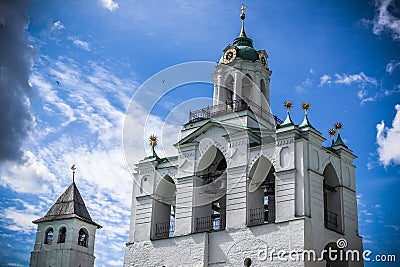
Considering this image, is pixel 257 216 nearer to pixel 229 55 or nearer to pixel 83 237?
pixel 229 55

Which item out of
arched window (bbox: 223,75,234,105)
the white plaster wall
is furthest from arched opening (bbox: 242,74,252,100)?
the white plaster wall

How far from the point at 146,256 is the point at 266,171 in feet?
27.0

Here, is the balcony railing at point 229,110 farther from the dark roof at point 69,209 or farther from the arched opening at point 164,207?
the dark roof at point 69,209

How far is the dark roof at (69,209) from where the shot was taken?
4678 centimetres

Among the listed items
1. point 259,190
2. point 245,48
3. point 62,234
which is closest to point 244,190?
point 259,190

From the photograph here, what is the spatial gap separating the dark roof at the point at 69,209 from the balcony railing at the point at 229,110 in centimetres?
1382

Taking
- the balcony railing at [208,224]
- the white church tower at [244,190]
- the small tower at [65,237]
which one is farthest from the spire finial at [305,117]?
the small tower at [65,237]

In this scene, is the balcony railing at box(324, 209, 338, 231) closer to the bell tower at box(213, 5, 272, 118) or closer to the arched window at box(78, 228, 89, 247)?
the bell tower at box(213, 5, 272, 118)

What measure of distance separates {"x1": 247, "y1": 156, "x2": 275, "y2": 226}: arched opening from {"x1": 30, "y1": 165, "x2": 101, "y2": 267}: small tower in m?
16.5

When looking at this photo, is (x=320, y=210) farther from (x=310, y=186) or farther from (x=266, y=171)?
(x=266, y=171)

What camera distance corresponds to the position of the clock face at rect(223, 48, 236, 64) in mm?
39094

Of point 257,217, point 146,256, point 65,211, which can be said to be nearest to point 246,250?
point 257,217

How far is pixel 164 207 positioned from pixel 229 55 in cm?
988

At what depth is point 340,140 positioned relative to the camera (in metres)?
36.0
